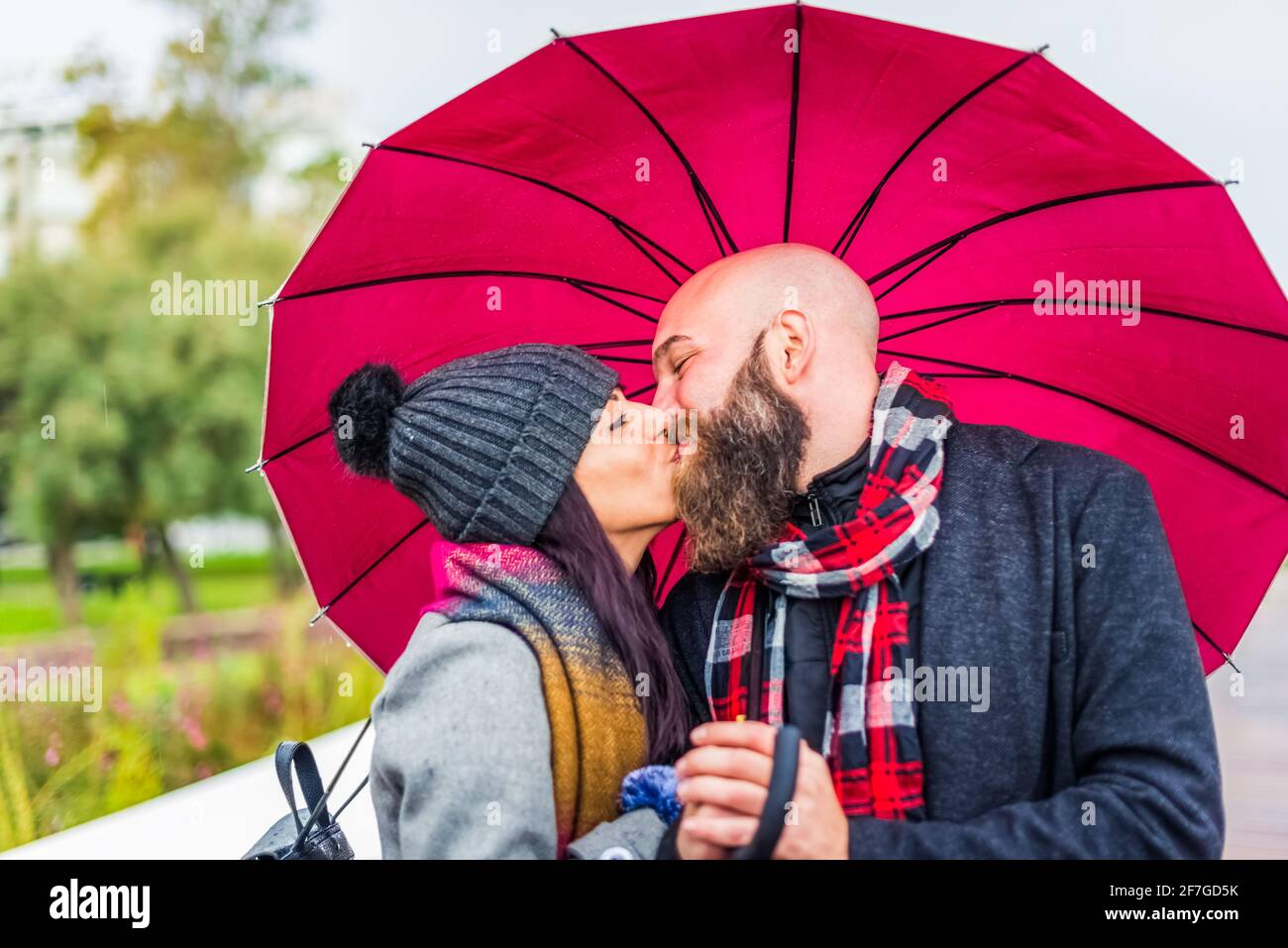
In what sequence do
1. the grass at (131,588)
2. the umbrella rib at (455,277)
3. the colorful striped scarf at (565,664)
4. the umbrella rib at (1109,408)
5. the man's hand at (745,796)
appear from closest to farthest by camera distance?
1. the man's hand at (745,796)
2. the colorful striped scarf at (565,664)
3. the umbrella rib at (455,277)
4. the umbrella rib at (1109,408)
5. the grass at (131,588)

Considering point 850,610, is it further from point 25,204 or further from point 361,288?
point 25,204

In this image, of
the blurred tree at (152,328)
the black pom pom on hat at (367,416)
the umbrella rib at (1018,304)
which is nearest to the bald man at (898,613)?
the umbrella rib at (1018,304)

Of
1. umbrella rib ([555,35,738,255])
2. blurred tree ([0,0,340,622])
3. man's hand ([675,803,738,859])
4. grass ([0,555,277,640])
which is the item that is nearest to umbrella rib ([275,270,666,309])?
umbrella rib ([555,35,738,255])

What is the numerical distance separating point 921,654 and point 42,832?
4.25 meters

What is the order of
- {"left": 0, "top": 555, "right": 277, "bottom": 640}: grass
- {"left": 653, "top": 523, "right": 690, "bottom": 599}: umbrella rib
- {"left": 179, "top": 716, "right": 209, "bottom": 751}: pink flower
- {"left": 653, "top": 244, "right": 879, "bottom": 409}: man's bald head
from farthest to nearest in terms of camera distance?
{"left": 0, "top": 555, "right": 277, "bottom": 640}: grass → {"left": 179, "top": 716, "right": 209, "bottom": 751}: pink flower → {"left": 653, "top": 523, "right": 690, "bottom": 599}: umbrella rib → {"left": 653, "top": 244, "right": 879, "bottom": 409}: man's bald head

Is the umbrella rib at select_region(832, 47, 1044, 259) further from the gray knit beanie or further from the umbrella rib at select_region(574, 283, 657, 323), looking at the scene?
the gray knit beanie

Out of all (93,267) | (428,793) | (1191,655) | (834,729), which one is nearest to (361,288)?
(428,793)

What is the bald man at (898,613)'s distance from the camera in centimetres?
A: 184

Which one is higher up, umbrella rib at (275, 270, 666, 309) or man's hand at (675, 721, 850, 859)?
umbrella rib at (275, 270, 666, 309)

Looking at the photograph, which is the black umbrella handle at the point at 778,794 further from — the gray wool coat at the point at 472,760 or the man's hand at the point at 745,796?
the gray wool coat at the point at 472,760

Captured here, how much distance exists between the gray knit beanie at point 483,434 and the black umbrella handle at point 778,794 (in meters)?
0.68

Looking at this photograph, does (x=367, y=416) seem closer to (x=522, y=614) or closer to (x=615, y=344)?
(x=522, y=614)

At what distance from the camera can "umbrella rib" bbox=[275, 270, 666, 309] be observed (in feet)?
8.34

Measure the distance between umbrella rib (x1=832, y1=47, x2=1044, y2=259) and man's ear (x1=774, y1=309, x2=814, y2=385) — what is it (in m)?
0.32
